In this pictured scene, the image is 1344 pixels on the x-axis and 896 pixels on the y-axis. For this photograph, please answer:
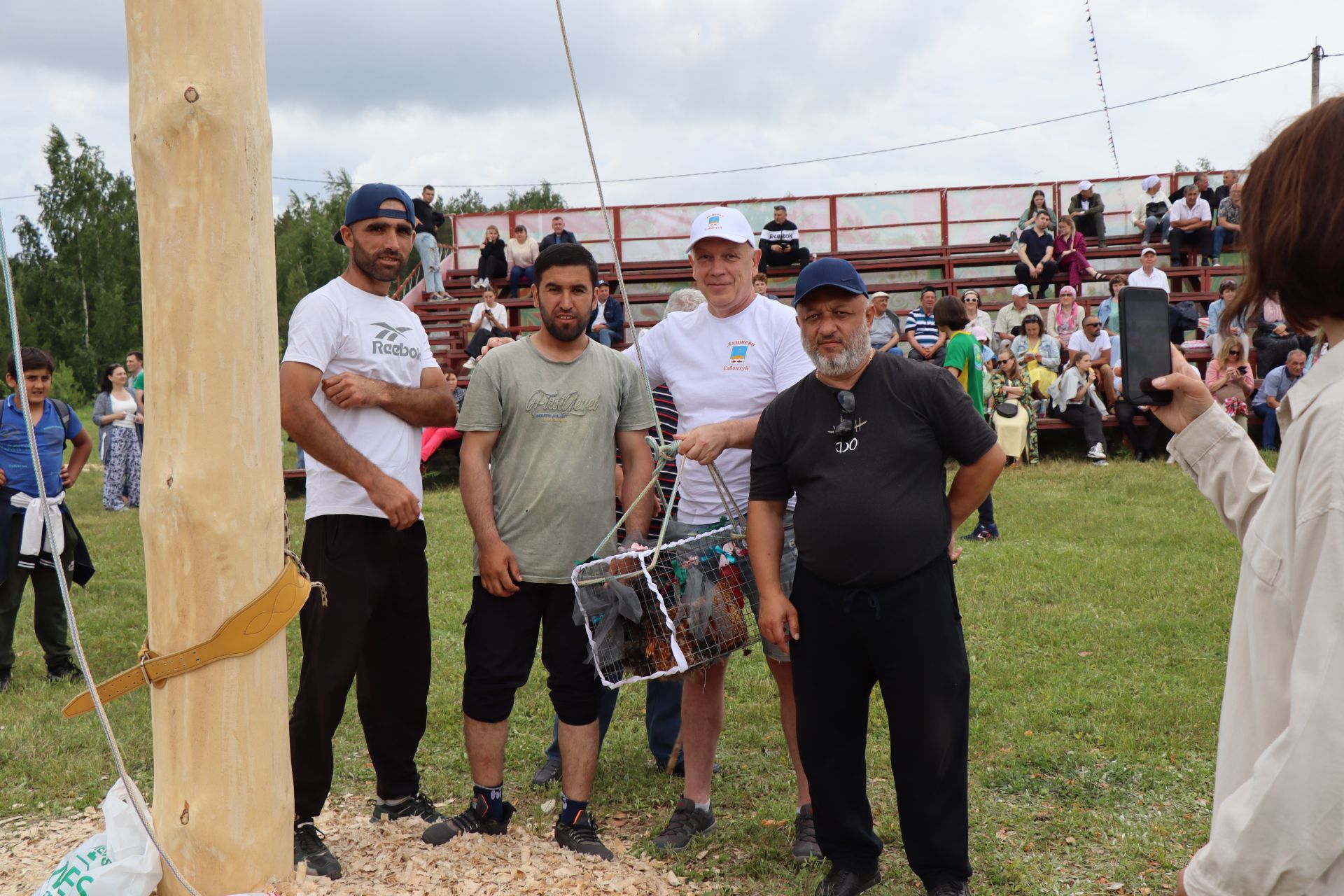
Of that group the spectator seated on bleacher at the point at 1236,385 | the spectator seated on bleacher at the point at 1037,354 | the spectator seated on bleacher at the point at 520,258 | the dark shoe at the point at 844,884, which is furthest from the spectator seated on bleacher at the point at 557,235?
the dark shoe at the point at 844,884

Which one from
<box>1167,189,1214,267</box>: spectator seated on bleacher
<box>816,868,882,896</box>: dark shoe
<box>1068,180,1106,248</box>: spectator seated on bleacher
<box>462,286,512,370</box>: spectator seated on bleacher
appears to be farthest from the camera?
<box>1068,180,1106,248</box>: spectator seated on bleacher

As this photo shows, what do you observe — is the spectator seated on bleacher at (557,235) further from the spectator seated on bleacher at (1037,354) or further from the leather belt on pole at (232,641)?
the leather belt on pole at (232,641)

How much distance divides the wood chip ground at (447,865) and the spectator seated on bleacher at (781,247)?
15.2 m

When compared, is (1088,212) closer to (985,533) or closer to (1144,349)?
(985,533)

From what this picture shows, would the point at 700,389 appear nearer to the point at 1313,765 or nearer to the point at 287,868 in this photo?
the point at 287,868

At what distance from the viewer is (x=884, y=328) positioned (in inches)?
572

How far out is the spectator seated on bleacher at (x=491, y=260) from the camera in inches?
826

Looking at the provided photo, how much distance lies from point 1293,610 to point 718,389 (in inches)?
114

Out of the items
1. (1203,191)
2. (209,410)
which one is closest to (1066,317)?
(1203,191)

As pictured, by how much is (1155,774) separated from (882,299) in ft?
35.1

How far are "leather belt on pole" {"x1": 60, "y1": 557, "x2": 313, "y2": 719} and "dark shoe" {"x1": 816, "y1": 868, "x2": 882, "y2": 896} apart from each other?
6.62 feet

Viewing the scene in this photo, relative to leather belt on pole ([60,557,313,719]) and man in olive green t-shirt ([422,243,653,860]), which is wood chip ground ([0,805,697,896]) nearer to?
man in olive green t-shirt ([422,243,653,860])

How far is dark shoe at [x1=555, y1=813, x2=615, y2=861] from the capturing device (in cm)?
402

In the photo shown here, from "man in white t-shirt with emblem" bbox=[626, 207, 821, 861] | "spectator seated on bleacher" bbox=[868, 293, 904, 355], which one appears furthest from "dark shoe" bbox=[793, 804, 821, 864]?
"spectator seated on bleacher" bbox=[868, 293, 904, 355]
